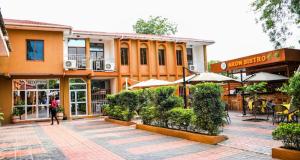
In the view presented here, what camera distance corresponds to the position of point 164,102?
1012 centimetres

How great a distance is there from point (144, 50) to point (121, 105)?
32.6 ft

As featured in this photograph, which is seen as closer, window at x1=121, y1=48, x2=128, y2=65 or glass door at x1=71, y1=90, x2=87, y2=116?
glass door at x1=71, y1=90, x2=87, y2=116

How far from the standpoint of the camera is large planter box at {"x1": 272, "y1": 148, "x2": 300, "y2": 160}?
538 centimetres

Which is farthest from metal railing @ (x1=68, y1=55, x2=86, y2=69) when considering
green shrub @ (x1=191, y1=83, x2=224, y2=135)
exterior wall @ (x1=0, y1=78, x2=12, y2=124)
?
green shrub @ (x1=191, y1=83, x2=224, y2=135)

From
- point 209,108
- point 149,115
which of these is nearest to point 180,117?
point 209,108

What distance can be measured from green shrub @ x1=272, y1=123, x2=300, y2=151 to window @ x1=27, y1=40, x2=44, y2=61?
52.8ft

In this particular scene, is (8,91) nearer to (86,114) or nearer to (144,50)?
(86,114)

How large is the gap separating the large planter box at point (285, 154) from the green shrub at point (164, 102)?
4.73 m

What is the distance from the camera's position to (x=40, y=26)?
17.5 m

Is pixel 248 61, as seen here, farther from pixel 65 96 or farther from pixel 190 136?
pixel 65 96

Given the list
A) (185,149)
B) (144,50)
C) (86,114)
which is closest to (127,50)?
(144,50)

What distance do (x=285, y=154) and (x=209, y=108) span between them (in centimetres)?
267

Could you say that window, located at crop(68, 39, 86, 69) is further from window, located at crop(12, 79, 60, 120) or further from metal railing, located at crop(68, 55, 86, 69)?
window, located at crop(12, 79, 60, 120)

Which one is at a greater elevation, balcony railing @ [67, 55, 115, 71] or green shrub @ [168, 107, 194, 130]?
balcony railing @ [67, 55, 115, 71]
